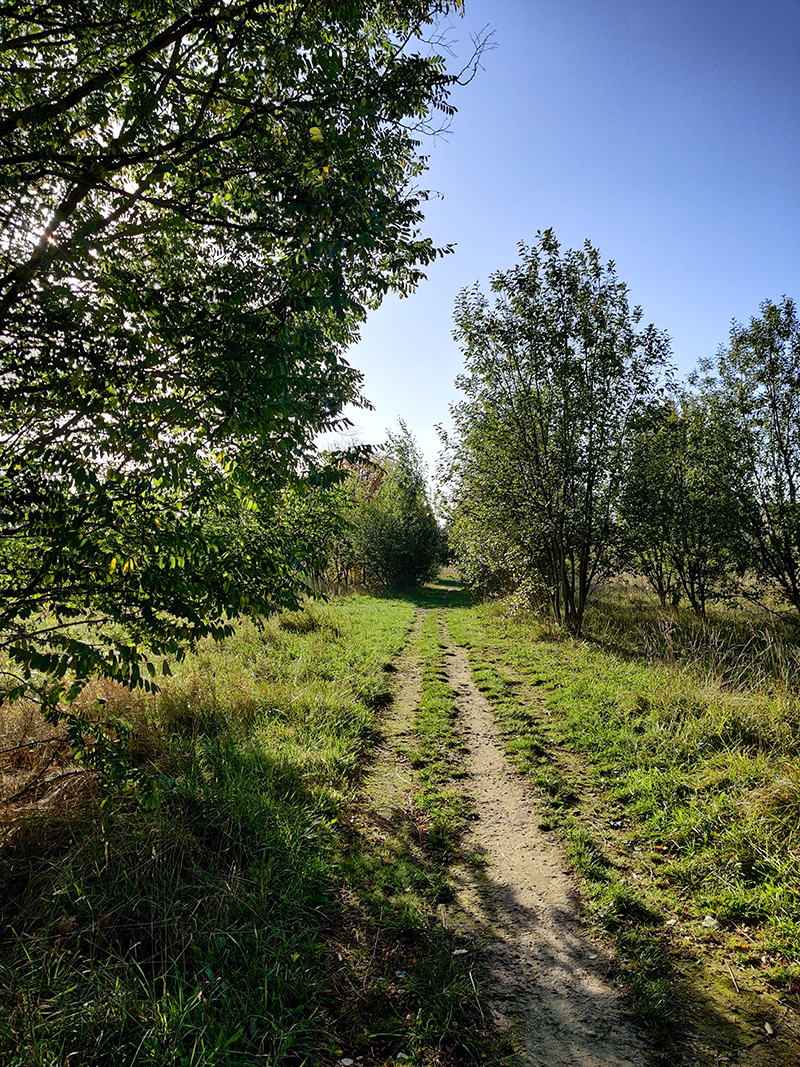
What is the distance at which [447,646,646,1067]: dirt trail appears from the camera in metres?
2.70

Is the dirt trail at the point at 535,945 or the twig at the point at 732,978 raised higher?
the twig at the point at 732,978

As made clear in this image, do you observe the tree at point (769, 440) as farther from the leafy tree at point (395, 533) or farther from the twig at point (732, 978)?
the leafy tree at point (395, 533)

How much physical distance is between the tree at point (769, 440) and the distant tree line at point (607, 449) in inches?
1.3

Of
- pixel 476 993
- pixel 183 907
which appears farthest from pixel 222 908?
pixel 476 993

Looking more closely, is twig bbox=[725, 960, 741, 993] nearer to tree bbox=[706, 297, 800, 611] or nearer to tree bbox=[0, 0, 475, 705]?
tree bbox=[0, 0, 475, 705]

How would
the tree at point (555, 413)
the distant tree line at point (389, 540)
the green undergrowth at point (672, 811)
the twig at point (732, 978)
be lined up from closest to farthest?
1. the twig at point (732, 978)
2. the green undergrowth at point (672, 811)
3. the tree at point (555, 413)
4. the distant tree line at point (389, 540)

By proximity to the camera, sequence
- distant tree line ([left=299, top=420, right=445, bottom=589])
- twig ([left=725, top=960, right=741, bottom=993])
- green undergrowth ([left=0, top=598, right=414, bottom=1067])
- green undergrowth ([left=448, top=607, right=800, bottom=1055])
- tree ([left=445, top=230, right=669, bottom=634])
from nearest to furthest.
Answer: green undergrowth ([left=0, top=598, right=414, bottom=1067]) → twig ([left=725, top=960, right=741, bottom=993]) → green undergrowth ([left=448, top=607, right=800, bottom=1055]) → tree ([left=445, top=230, right=669, bottom=634]) → distant tree line ([left=299, top=420, right=445, bottom=589])

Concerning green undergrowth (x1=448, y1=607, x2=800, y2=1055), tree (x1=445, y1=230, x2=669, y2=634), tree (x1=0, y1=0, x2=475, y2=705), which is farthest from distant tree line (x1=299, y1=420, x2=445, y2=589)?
tree (x1=0, y1=0, x2=475, y2=705)

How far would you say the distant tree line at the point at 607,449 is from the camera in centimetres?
1217

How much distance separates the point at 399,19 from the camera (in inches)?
171

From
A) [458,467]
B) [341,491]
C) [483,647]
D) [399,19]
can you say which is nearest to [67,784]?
[341,491]

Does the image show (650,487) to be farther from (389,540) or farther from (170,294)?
(389,540)

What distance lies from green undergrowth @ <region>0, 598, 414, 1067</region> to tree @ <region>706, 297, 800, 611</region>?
12.6 metres

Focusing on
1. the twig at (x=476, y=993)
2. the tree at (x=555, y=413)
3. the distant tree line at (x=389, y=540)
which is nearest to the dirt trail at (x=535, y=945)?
→ the twig at (x=476, y=993)
